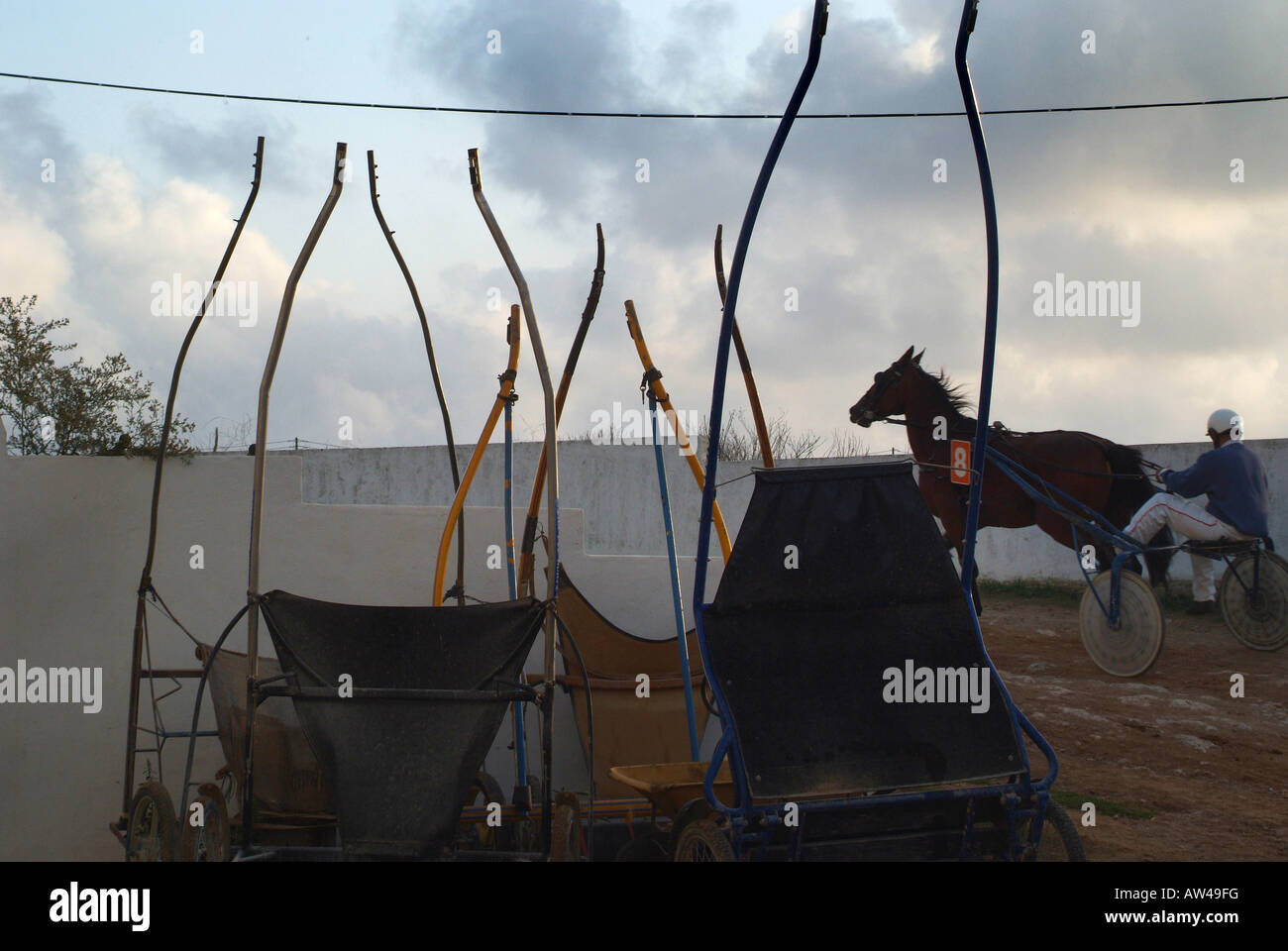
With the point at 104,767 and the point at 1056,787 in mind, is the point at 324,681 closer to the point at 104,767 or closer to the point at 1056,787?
the point at 104,767

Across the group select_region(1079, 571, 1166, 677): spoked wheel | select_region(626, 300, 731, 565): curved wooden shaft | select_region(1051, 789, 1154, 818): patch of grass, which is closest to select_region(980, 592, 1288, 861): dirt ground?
select_region(1051, 789, 1154, 818): patch of grass

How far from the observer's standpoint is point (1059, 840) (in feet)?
9.66

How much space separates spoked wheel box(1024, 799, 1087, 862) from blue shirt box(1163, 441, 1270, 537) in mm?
5760

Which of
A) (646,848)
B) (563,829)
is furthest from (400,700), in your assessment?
(646,848)

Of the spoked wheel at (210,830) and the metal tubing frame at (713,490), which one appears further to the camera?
the spoked wheel at (210,830)

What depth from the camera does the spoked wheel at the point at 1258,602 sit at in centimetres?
777

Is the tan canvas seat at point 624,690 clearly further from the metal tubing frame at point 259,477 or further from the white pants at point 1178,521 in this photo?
the white pants at point 1178,521

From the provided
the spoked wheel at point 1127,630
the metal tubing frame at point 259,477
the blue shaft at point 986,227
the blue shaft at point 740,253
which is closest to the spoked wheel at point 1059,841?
the blue shaft at point 986,227

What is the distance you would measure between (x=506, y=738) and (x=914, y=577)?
2482mm

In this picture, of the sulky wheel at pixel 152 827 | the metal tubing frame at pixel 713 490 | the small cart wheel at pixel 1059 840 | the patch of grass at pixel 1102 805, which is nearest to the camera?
the metal tubing frame at pixel 713 490

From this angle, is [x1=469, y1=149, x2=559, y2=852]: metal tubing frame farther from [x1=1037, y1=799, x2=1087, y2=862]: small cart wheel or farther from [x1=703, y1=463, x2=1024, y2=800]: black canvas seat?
[x1=1037, y1=799, x2=1087, y2=862]: small cart wheel

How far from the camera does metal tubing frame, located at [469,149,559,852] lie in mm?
3094
